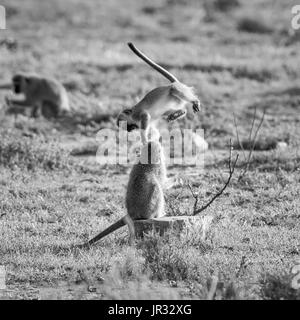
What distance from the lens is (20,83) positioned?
16.9 meters

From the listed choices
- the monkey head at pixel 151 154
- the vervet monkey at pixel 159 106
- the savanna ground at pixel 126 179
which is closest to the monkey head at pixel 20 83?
the savanna ground at pixel 126 179

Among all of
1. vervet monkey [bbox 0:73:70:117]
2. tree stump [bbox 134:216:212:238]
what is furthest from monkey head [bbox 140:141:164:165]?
vervet monkey [bbox 0:73:70:117]

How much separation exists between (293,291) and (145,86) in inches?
492

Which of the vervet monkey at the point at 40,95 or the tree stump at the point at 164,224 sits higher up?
the vervet monkey at the point at 40,95

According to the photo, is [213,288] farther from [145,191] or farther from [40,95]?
[40,95]

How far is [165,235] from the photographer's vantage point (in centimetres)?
786

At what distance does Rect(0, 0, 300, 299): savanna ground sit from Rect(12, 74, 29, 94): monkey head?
118cm

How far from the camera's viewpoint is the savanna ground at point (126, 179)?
7.15 meters

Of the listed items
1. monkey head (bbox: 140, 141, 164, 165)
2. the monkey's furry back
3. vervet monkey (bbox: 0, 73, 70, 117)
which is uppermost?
vervet monkey (bbox: 0, 73, 70, 117)

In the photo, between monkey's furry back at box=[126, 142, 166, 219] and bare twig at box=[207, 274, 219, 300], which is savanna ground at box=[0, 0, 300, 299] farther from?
monkey's furry back at box=[126, 142, 166, 219]

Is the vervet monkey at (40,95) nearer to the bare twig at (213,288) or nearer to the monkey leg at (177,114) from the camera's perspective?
the monkey leg at (177,114)

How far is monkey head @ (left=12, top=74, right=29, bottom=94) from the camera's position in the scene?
55.3 ft

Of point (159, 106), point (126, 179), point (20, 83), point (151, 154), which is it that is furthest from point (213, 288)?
point (20, 83)

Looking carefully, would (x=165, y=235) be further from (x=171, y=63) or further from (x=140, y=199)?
(x=171, y=63)
